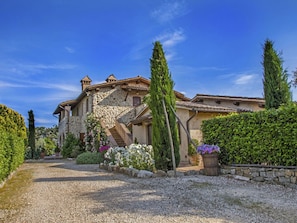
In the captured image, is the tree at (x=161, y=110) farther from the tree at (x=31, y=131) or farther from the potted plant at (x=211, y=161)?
the tree at (x=31, y=131)

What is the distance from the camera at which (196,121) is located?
1360 centimetres

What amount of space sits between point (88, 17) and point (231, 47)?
6.65 m

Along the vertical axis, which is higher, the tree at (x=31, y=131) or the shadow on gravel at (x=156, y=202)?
the tree at (x=31, y=131)

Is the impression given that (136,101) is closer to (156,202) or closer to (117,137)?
(117,137)

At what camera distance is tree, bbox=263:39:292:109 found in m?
10.7

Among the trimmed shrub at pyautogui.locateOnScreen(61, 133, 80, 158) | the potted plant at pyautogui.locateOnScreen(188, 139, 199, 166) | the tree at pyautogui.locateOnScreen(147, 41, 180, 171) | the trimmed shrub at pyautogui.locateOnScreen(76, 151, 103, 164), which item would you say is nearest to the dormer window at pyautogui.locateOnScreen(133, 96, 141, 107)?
the trimmed shrub at pyautogui.locateOnScreen(61, 133, 80, 158)

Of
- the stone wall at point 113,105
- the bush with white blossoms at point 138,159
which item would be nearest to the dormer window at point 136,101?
the stone wall at point 113,105

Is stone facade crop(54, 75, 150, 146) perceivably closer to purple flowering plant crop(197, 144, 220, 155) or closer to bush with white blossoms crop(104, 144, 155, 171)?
bush with white blossoms crop(104, 144, 155, 171)

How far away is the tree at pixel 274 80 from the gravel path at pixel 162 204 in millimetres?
5543

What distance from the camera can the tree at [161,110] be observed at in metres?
9.09

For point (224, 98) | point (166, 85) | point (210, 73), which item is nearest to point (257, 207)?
point (166, 85)

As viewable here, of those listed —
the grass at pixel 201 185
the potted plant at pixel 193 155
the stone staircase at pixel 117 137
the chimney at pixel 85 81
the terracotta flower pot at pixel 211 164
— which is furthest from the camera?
the chimney at pixel 85 81

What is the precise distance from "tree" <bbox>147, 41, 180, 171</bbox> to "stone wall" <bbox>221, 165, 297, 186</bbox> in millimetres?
2212

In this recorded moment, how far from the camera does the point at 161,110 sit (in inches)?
372
